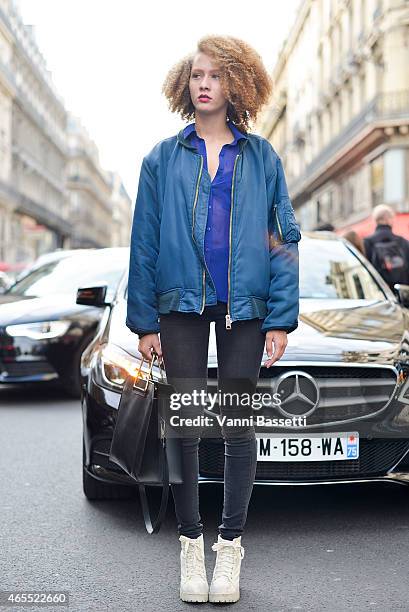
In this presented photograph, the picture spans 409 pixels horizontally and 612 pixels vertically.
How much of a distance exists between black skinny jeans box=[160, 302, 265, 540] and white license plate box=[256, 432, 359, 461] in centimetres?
72

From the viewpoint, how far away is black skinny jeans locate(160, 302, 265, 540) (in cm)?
321

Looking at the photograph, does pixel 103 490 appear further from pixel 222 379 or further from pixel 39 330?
pixel 39 330

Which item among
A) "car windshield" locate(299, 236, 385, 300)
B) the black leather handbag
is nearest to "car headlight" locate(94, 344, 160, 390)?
the black leather handbag

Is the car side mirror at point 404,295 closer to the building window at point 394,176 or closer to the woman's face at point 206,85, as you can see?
the woman's face at point 206,85

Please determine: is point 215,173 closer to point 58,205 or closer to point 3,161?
point 3,161

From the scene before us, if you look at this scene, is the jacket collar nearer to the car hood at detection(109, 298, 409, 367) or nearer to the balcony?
the car hood at detection(109, 298, 409, 367)

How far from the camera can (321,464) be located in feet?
13.4

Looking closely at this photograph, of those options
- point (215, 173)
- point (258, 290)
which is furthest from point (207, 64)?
point (258, 290)

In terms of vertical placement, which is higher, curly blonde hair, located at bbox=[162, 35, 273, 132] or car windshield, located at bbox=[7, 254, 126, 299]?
curly blonde hair, located at bbox=[162, 35, 273, 132]

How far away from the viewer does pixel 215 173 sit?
10.7ft

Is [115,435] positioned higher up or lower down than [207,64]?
lower down

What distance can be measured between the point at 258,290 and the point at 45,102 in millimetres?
73605

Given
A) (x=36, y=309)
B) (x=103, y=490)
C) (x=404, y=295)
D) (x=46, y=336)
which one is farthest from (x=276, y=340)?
(x=36, y=309)

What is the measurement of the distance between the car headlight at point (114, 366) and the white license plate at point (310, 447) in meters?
0.61
